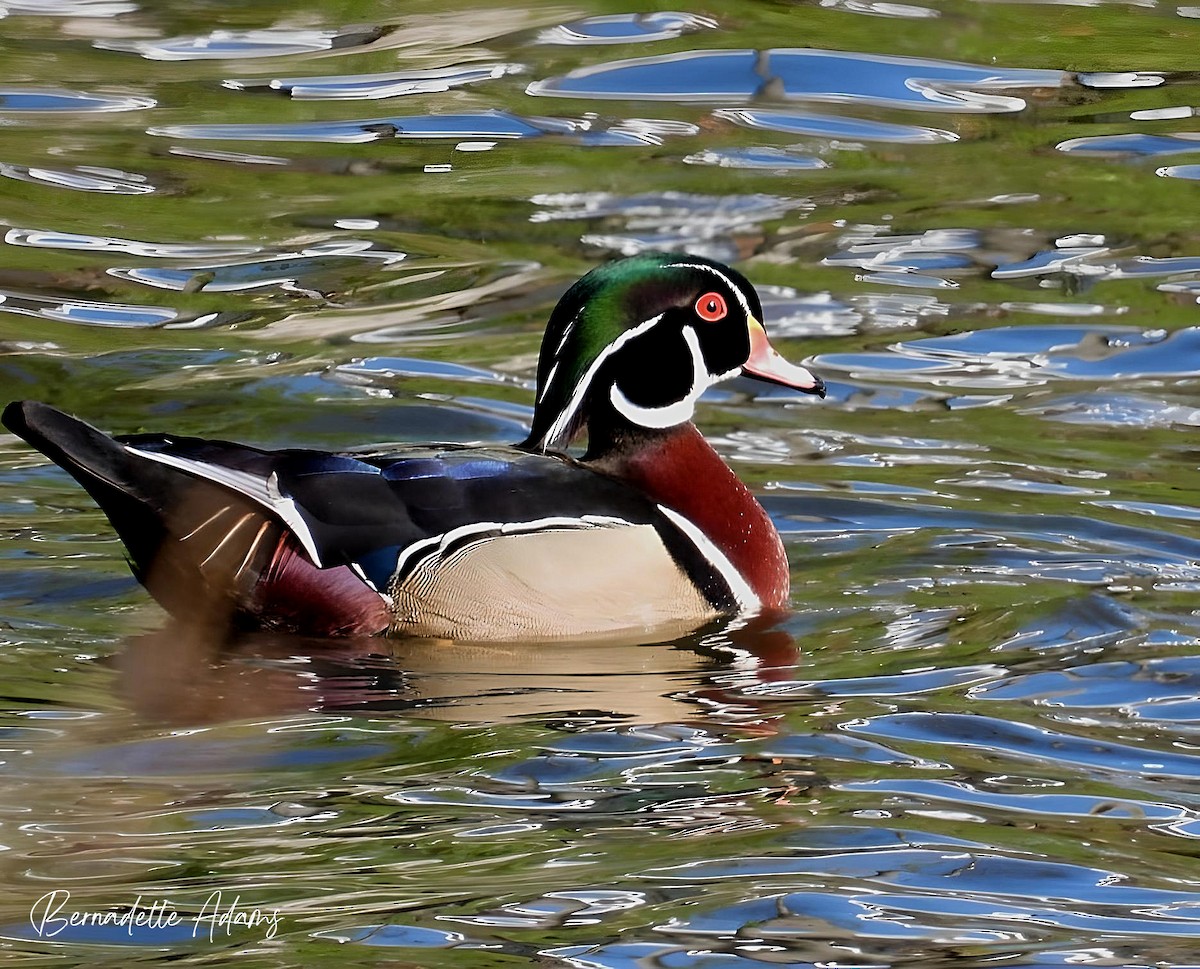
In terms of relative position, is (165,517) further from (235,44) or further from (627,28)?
(627,28)

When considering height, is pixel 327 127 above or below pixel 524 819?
above

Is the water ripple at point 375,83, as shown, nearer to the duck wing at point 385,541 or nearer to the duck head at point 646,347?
the duck head at point 646,347

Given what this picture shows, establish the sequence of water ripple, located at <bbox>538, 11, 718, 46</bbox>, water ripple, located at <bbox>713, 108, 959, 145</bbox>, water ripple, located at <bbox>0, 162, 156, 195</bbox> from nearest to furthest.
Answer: water ripple, located at <bbox>0, 162, 156, 195</bbox>
water ripple, located at <bbox>713, 108, 959, 145</bbox>
water ripple, located at <bbox>538, 11, 718, 46</bbox>

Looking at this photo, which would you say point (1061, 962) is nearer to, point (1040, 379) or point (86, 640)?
point (86, 640)

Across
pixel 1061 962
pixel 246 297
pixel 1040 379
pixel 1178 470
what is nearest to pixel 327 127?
pixel 246 297

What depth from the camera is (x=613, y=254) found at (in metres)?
10.2

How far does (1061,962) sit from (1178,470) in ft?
13.8

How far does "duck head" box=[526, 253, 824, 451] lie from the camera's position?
6887 mm

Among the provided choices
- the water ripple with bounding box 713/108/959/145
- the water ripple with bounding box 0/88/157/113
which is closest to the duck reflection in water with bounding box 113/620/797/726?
the water ripple with bounding box 713/108/959/145

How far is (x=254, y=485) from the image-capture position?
6238 mm

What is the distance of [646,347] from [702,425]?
1.87m
